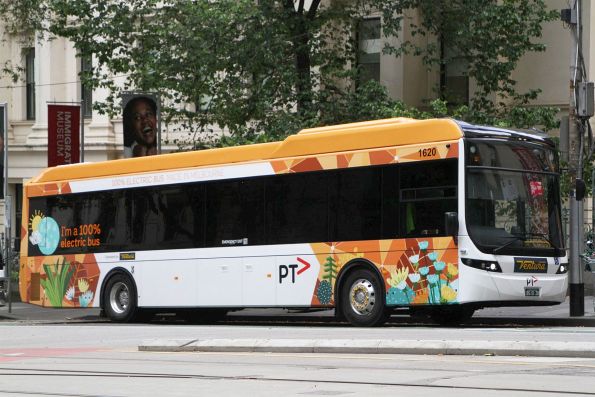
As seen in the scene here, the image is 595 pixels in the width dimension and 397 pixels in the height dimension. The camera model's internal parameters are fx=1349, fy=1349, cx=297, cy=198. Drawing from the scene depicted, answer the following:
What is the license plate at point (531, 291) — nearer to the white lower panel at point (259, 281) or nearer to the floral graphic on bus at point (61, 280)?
the white lower panel at point (259, 281)

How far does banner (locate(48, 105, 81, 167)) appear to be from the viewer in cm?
3828

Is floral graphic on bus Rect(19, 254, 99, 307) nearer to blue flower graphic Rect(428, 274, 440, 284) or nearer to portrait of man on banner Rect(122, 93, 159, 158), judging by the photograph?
portrait of man on banner Rect(122, 93, 159, 158)

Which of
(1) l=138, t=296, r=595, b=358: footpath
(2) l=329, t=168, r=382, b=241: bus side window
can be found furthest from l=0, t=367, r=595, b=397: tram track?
(2) l=329, t=168, r=382, b=241: bus side window

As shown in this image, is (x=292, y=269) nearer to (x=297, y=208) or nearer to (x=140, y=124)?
(x=297, y=208)

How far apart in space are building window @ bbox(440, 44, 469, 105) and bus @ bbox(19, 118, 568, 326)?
14.5 m

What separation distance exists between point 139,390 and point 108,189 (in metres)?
16.1

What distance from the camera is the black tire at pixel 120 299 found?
87.5 ft

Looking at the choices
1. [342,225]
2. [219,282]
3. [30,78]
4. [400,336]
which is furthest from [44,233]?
[30,78]

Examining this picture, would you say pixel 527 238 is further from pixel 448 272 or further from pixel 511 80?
pixel 511 80

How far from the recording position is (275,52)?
34.2m

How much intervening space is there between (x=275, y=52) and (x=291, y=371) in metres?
21.9

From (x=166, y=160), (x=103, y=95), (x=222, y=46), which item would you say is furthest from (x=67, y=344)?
(x=103, y=95)

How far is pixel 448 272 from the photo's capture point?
20.6 meters

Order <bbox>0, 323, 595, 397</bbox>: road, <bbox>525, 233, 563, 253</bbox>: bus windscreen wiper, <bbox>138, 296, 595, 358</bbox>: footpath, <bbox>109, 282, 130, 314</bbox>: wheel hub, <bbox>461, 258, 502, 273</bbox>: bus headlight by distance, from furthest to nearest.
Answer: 1. <bbox>109, 282, 130, 314</bbox>: wheel hub
2. <bbox>525, 233, 563, 253</bbox>: bus windscreen wiper
3. <bbox>461, 258, 502, 273</bbox>: bus headlight
4. <bbox>138, 296, 595, 358</bbox>: footpath
5. <bbox>0, 323, 595, 397</bbox>: road
